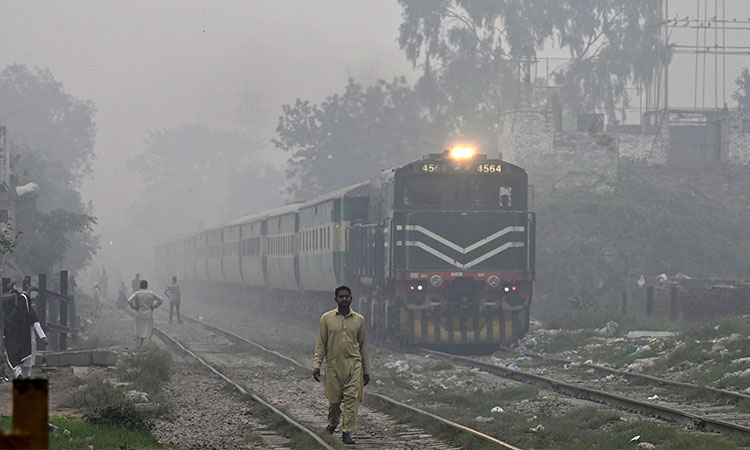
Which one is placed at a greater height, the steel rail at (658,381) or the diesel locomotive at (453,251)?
the diesel locomotive at (453,251)

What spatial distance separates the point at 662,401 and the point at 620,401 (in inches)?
39.4

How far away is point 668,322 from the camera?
79.9 feet

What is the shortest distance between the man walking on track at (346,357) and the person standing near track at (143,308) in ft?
38.7

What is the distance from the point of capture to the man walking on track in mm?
10375

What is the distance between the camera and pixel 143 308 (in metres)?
21.8

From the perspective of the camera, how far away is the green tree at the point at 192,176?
401ft

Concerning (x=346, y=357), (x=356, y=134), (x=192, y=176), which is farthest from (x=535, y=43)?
(x=192, y=176)

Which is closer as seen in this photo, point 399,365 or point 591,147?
point 399,365

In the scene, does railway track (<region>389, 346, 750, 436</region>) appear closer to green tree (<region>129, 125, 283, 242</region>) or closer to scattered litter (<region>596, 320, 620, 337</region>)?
scattered litter (<region>596, 320, 620, 337</region>)

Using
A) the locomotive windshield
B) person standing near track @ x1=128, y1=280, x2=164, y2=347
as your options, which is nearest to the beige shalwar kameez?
the locomotive windshield

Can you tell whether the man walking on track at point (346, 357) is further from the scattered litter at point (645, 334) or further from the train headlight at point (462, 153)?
the scattered litter at point (645, 334)

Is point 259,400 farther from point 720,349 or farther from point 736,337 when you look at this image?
point 736,337

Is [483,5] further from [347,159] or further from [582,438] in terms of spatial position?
[582,438]

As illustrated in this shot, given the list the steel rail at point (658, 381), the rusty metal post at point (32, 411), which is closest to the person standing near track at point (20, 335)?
the steel rail at point (658, 381)
